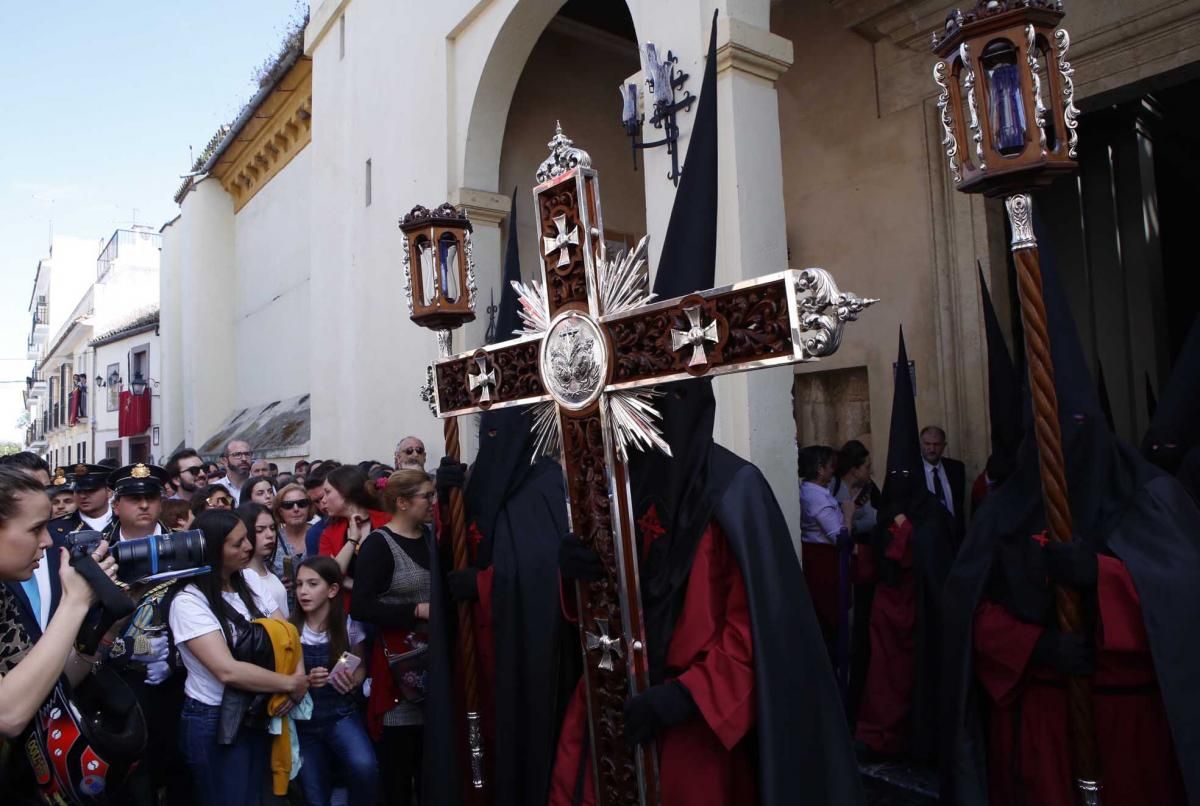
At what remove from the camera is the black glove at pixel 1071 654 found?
2.54 m

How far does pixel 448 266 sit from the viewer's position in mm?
3504

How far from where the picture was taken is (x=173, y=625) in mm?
3074

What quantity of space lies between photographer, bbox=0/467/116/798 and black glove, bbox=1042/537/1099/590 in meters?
2.58

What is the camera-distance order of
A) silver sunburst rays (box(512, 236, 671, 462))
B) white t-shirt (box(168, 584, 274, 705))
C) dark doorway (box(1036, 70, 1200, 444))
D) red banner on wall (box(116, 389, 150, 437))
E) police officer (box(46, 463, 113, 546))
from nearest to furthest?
silver sunburst rays (box(512, 236, 671, 462)) → white t-shirt (box(168, 584, 274, 705)) → police officer (box(46, 463, 113, 546)) → dark doorway (box(1036, 70, 1200, 444)) → red banner on wall (box(116, 389, 150, 437))

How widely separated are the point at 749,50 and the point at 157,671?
4.07 metres

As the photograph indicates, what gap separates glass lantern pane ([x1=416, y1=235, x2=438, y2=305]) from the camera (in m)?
3.46

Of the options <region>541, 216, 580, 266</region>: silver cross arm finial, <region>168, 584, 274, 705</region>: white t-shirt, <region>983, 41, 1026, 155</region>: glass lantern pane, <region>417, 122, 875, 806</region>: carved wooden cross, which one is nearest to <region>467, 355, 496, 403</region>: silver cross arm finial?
<region>417, 122, 875, 806</region>: carved wooden cross

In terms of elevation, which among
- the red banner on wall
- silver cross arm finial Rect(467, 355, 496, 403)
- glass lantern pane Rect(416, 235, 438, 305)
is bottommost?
silver cross arm finial Rect(467, 355, 496, 403)

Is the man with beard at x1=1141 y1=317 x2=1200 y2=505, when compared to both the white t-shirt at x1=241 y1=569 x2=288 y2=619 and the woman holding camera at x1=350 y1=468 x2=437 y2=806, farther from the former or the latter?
the white t-shirt at x1=241 y1=569 x2=288 y2=619

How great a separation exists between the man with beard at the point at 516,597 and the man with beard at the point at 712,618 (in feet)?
1.79

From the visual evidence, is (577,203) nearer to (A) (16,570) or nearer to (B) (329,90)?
(A) (16,570)

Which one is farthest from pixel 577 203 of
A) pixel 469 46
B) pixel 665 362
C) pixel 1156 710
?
pixel 469 46

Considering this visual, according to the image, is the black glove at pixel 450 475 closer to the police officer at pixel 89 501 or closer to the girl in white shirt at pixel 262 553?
the girl in white shirt at pixel 262 553

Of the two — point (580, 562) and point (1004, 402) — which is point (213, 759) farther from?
point (1004, 402)
